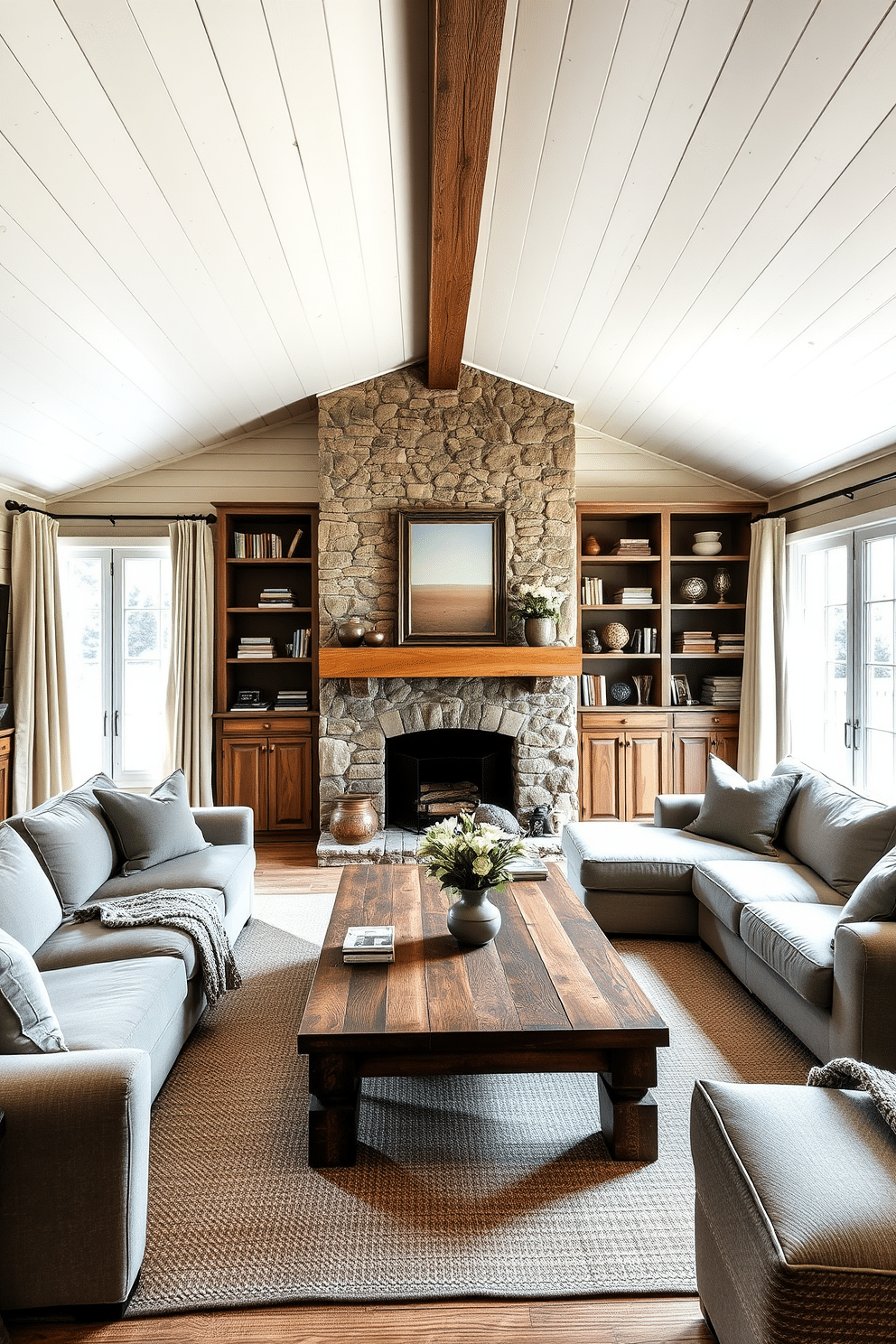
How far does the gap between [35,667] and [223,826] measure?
2214mm

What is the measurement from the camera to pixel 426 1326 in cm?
169

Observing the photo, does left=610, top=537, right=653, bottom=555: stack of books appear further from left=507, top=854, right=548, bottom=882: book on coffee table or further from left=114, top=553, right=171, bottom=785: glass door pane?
left=114, top=553, right=171, bottom=785: glass door pane

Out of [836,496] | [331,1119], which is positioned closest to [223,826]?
[331,1119]

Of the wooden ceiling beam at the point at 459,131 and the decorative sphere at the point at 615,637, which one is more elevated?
the wooden ceiling beam at the point at 459,131

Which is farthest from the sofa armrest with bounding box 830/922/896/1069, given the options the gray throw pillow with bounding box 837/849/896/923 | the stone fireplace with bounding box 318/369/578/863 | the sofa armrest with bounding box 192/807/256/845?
the stone fireplace with bounding box 318/369/578/863

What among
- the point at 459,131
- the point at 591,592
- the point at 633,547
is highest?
the point at 459,131

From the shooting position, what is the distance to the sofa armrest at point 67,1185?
65.1 inches

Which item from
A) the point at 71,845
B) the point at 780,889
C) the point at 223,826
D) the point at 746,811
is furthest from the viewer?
the point at 223,826

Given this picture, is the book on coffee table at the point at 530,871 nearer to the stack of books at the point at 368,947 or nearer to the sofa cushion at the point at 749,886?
the sofa cushion at the point at 749,886

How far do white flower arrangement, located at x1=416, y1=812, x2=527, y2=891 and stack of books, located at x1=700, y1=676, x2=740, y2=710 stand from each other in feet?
11.5

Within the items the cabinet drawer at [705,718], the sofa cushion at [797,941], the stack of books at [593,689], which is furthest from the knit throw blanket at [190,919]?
the cabinet drawer at [705,718]

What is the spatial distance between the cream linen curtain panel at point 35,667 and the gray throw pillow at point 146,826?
2.05m

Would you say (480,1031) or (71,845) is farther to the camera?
(71,845)

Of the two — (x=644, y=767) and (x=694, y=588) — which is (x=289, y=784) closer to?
(x=644, y=767)
